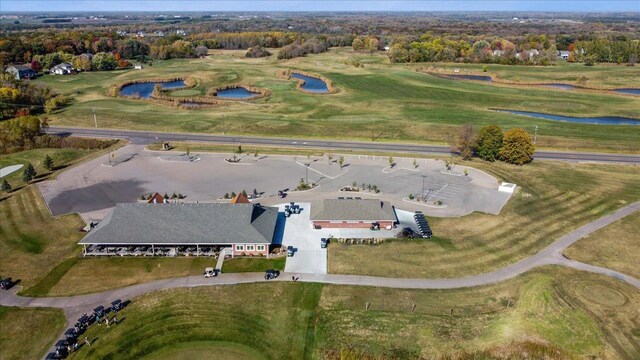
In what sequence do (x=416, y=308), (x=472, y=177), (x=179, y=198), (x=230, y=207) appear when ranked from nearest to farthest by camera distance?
1. (x=416, y=308)
2. (x=230, y=207)
3. (x=179, y=198)
4. (x=472, y=177)

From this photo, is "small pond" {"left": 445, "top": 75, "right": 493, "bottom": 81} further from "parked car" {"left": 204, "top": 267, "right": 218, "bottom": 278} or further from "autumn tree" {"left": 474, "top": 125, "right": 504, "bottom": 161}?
"parked car" {"left": 204, "top": 267, "right": 218, "bottom": 278}

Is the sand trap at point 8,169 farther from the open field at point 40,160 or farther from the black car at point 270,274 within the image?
the black car at point 270,274

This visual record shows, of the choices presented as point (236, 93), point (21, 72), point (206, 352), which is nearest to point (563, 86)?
point (236, 93)

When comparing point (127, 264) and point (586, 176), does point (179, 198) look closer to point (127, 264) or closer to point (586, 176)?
point (127, 264)

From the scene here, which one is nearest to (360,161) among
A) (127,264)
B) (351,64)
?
(127,264)

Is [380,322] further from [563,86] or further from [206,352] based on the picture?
[563,86]

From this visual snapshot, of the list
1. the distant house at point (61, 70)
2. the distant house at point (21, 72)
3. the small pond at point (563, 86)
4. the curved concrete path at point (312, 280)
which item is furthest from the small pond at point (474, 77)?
the distant house at point (21, 72)
